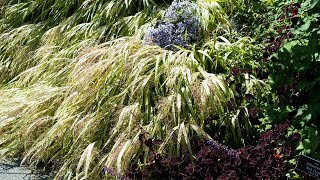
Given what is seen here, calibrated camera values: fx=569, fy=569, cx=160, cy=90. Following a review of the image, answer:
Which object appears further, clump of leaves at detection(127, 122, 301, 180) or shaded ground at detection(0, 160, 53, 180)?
shaded ground at detection(0, 160, 53, 180)

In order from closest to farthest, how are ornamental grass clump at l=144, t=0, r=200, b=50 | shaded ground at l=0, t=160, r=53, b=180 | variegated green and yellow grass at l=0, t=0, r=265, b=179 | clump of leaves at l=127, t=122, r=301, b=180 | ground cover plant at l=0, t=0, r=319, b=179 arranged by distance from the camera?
clump of leaves at l=127, t=122, r=301, b=180
ground cover plant at l=0, t=0, r=319, b=179
variegated green and yellow grass at l=0, t=0, r=265, b=179
shaded ground at l=0, t=160, r=53, b=180
ornamental grass clump at l=144, t=0, r=200, b=50

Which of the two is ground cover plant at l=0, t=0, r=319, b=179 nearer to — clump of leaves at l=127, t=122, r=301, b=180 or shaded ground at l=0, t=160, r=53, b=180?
clump of leaves at l=127, t=122, r=301, b=180

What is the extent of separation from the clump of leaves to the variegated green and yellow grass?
31cm

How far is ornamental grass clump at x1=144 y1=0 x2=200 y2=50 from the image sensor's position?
5.30 meters

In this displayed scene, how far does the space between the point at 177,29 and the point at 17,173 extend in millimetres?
1973

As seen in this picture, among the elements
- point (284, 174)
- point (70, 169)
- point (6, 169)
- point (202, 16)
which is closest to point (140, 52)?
point (202, 16)

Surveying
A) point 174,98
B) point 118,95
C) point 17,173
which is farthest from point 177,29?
point 17,173

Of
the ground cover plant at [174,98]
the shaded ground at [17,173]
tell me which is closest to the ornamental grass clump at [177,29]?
the ground cover plant at [174,98]

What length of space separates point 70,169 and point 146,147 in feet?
2.39

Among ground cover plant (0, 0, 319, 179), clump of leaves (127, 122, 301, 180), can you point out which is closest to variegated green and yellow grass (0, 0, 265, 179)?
ground cover plant (0, 0, 319, 179)

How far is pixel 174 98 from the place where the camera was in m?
4.45

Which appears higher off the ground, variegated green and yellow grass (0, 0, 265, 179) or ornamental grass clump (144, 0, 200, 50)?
ornamental grass clump (144, 0, 200, 50)

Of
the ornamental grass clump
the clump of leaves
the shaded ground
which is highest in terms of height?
the ornamental grass clump

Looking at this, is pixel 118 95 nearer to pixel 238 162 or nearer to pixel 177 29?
pixel 177 29
